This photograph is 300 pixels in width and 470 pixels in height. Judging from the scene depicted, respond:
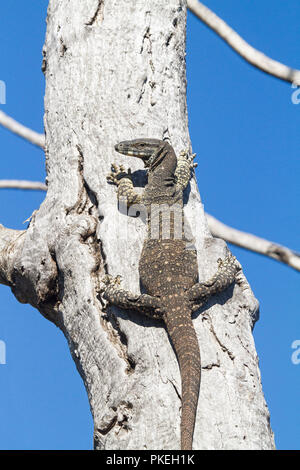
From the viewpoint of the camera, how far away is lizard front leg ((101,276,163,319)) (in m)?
4.61

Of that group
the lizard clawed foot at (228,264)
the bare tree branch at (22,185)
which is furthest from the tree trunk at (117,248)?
the bare tree branch at (22,185)

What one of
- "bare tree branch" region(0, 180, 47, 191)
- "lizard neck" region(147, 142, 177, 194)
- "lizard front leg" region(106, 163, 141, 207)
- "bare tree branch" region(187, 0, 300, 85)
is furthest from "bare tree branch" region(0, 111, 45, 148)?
"lizard front leg" region(106, 163, 141, 207)

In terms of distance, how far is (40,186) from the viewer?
8.47m

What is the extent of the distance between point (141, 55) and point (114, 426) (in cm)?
337

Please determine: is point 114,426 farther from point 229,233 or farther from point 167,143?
point 229,233

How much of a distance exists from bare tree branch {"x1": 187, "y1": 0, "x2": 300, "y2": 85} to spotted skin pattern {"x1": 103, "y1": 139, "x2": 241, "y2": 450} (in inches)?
87.6

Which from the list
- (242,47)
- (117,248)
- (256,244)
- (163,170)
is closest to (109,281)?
(117,248)

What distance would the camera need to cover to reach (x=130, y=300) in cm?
469

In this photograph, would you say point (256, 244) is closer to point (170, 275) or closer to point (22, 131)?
point (170, 275)

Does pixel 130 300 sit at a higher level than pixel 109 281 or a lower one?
lower

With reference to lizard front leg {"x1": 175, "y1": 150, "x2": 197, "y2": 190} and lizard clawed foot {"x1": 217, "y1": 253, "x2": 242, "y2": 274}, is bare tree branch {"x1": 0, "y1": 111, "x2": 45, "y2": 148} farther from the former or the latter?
lizard clawed foot {"x1": 217, "y1": 253, "x2": 242, "y2": 274}

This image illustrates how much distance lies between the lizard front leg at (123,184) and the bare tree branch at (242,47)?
2831 mm

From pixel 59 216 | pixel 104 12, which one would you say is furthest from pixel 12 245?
pixel 104 12

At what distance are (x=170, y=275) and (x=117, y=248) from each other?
1.52ft
